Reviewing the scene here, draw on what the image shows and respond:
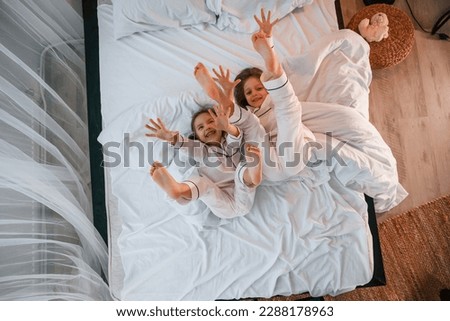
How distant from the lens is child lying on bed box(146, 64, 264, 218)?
132cm

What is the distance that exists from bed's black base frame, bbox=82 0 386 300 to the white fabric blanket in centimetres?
13

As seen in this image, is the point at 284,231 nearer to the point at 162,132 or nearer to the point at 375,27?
the point at 162,132

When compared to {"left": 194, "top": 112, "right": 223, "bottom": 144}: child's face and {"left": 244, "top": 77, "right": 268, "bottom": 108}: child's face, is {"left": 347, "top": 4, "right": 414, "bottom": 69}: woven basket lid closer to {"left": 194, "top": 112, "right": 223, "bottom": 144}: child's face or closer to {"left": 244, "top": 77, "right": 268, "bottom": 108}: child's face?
{"left": 244, "top": 77, "right": 268, "bottom": 108}: child's face

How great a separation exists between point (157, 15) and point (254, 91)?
536 mm

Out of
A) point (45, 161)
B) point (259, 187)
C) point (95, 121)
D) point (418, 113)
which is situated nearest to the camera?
point (45, 161)

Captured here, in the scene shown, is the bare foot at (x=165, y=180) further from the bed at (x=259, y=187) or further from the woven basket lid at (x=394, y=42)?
the woven basket lid at (x=394, y=42)

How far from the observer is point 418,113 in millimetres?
1916

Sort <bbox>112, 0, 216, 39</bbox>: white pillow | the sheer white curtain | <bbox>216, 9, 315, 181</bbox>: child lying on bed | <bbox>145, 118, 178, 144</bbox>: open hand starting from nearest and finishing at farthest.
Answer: the sheer white curtain
<bbox>216, 9, 315, 181</bbox>: child lying on bed
<bbox>145, 118, 178, 144</bbox>: open hand
<bbox>112, 0, 216, 39</bbox>: white pillow

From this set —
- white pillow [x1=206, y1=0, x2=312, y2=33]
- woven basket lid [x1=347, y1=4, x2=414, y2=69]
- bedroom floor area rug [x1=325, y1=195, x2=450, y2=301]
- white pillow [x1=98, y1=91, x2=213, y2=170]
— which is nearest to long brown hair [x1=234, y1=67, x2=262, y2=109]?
white pillow [x1=98, y1=91, x2=213, y2=170]

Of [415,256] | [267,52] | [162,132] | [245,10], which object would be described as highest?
[245,10]

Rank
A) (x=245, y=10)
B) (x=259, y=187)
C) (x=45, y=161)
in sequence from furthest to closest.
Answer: (x=245, y=10) < (x=259, y=187) < (x=45, y=161)

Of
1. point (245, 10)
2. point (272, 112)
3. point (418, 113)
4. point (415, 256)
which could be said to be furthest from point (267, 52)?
point (415, 256)
